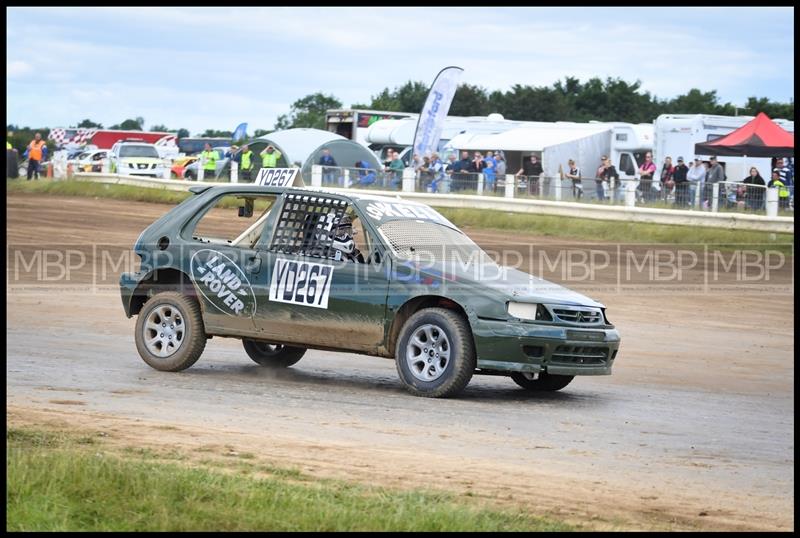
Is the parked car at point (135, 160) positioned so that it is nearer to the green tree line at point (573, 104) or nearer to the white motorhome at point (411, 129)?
the white motorhome at point (411, 129)

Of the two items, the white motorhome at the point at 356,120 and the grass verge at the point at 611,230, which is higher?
the white motorhome at the point at 356,120

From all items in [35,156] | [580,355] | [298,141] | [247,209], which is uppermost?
[298,141]

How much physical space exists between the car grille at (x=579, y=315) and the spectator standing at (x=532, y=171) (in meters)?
18.8

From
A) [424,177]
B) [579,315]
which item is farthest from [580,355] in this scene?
[424,177]

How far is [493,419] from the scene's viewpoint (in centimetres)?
895

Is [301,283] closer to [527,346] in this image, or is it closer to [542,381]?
[527,346]

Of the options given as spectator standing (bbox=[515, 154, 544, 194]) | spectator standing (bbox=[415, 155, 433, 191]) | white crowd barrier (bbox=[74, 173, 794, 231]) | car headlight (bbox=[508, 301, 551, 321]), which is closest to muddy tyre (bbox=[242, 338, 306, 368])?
car headlight (bbox=[508, 301, 551, 321])

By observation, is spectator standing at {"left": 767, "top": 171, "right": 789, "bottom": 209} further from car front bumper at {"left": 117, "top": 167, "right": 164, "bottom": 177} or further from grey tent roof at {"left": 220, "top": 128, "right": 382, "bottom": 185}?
car front bumper at {"left": 117, "top": 167, "right": 164, "bottom": 177}

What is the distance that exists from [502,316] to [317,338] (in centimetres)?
164

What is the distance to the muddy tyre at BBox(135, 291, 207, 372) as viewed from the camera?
10.6m

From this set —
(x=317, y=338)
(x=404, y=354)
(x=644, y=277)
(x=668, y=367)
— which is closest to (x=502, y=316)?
(x=404, y=354)

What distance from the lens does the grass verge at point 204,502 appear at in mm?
5594

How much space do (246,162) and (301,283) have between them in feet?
83.2

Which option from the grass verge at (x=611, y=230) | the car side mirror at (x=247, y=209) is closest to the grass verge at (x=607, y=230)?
the grass verge at (x=611, y=230)
